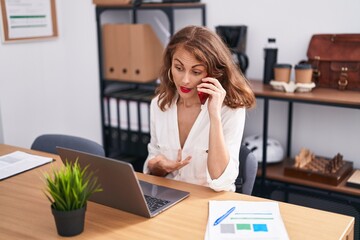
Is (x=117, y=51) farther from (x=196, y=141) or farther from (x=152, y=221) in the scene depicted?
(x=152, y=221)

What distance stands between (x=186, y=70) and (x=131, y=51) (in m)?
1.50

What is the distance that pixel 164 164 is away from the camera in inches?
66.3

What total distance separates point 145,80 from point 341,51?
4.33 feet

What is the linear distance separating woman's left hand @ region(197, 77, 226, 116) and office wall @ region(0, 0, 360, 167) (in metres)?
1.37

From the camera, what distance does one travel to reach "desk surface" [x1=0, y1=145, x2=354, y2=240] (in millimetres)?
1218

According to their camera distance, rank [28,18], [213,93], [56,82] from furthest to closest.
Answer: [56,82], [28,18], [213,93]

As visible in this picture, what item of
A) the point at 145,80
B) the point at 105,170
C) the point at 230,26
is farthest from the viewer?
the point at 145,80

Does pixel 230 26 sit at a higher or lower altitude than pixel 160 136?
higher

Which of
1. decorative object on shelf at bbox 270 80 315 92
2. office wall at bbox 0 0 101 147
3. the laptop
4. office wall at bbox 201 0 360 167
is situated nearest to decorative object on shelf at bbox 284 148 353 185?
office wall at bbox 201 0 360 167

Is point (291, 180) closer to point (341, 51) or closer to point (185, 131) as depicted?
point (341, 51)

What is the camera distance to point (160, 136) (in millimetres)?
1882

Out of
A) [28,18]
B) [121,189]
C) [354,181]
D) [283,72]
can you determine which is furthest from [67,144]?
[354,181]

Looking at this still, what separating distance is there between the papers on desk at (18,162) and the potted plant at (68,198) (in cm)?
59

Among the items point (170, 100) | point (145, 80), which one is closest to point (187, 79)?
point (170, 100)
